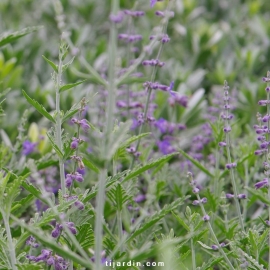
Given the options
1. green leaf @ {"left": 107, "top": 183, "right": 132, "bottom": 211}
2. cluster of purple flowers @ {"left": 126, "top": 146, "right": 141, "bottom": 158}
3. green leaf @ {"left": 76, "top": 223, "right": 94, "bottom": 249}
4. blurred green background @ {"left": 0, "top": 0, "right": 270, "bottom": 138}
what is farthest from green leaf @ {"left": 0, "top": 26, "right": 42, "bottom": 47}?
blurred green background @ {"left": 0, "top": 0, "right": 270, "bottom": 138}

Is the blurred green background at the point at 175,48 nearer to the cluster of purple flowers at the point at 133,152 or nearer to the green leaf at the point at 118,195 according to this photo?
the cluster of purple flowers at the point at 133,152

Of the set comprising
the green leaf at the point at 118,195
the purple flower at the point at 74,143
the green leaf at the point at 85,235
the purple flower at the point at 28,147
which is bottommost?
the green leaf at the point at 85,235

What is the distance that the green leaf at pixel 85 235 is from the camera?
198 cm

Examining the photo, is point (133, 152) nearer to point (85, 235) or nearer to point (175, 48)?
point (85, 235)

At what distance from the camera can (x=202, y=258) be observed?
2578mm

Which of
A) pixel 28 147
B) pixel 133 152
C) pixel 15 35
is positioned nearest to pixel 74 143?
pixel 133 152

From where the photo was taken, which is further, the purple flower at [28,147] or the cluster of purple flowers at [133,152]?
the purple flower at [28,147]

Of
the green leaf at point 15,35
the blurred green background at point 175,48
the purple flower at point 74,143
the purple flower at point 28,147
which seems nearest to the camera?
the purple flower at point 74,143

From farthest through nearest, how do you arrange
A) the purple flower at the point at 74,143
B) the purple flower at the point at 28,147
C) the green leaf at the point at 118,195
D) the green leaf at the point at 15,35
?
the purple flower at the point at 28,147 < the green leaf at the point at 15,35 < the green leaf at the point at 118,195 < the purple flower at the point at 74,143

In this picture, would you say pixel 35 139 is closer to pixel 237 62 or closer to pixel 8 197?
pixel 8 197

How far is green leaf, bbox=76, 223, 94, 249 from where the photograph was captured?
6.50ft

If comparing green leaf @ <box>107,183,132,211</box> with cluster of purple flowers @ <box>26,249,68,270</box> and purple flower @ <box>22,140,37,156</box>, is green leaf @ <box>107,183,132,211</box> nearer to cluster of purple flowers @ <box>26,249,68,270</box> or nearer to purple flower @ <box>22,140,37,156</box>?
cluster of purple flowers @ <box>26,249,68,270</box>

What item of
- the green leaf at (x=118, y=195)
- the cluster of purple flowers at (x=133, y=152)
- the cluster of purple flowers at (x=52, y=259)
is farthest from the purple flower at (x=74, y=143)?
the cluster of purple flowers at (x=133, y=152)

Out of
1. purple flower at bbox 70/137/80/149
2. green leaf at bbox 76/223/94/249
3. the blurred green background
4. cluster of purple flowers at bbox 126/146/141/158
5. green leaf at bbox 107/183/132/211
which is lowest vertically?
green leaf at bbox 76/223/94/249
